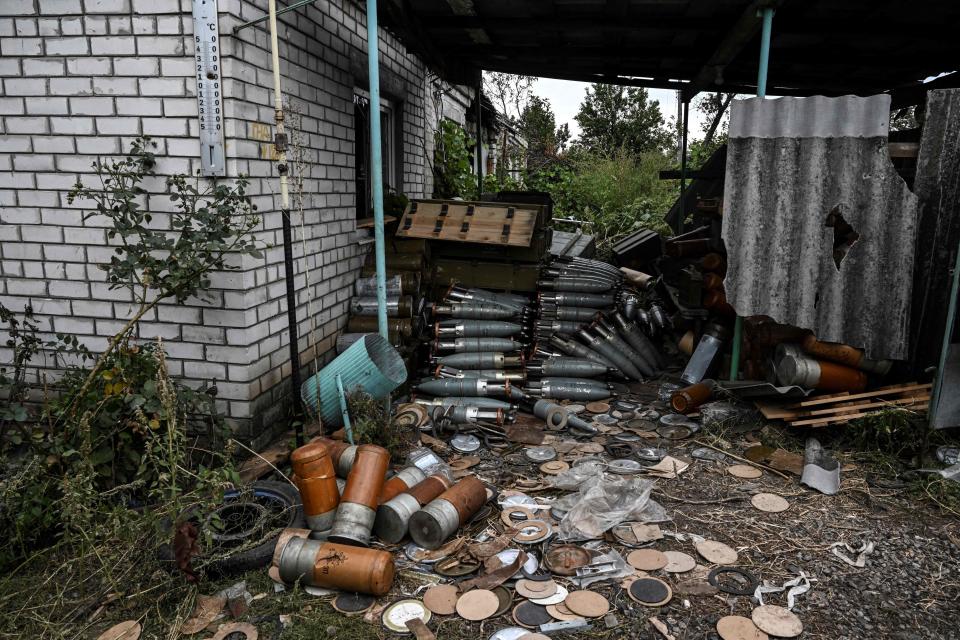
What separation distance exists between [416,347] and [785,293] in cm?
336

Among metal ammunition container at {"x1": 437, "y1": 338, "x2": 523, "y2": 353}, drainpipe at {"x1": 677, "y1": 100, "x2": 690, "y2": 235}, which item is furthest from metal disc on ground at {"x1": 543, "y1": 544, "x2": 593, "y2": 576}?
drainpipe at {"x1": 677, "y1": 100, "x2": 690, "y2": 235}

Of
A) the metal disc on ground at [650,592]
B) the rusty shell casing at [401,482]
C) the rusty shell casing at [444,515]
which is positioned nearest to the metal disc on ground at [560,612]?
the metal disc on ground at [650,592]

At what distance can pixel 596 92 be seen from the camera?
94.9 feet

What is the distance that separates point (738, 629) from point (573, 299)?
14.6ft

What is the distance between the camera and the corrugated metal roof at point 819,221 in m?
4.66

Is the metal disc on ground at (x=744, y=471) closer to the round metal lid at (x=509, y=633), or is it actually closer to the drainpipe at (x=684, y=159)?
the round metal lid at (x=509, y=633)

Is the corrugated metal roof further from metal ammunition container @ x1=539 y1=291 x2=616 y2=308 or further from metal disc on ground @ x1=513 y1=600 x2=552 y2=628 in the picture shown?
metal disc on ground @ x1=513 y1=600 x2=552 y2=628

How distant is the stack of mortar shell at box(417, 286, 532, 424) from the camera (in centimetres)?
531

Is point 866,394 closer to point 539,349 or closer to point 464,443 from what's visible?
point 539,349

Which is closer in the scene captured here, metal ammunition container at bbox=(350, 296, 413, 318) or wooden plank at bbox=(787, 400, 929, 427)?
wooden plank at bbox=(787, 400, 929, 427)

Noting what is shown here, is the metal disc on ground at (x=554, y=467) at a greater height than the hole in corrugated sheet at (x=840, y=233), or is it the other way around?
the hole in corrugated sheet at (x=840, y=233)

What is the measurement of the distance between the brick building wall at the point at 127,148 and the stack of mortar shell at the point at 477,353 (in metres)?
1.47

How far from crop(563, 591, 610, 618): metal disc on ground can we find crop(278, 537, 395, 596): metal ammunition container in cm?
87

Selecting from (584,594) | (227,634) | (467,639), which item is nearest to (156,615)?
(227,634)
